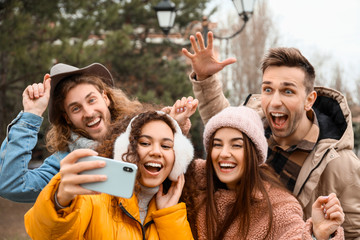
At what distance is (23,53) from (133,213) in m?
7.40

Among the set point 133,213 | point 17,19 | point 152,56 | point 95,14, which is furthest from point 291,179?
point 152,56

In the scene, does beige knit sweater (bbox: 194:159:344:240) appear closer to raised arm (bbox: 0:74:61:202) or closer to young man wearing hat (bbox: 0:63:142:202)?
young man wearing hat (bbox: 0:63:142:202)

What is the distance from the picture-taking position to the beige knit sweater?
2.54 m

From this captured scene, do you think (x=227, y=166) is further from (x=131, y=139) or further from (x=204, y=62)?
(x=204, y=62)

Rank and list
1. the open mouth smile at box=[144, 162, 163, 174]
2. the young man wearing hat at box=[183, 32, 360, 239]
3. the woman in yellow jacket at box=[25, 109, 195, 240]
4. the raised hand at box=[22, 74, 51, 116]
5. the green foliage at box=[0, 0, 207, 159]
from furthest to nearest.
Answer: the green foliage at box=[0, 0, 207, 159], the young man wearing hat at box=[183, 32, 360, 239], the raised hand at box=[22, 74, 51, 116], the open mouth smile at box=[144, 162, 163, 174], the woman in yellow jacket at box=[25, 109, 195, 240]

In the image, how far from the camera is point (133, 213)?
2414 mm

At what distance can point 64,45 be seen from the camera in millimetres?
9281

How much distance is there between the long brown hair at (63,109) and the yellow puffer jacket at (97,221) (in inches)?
37.3

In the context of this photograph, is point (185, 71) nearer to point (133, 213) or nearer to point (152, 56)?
point (152, 56)

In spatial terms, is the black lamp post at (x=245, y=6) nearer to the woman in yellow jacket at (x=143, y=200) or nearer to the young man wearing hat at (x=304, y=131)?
the young man wearing hat at (x=304, y=131)

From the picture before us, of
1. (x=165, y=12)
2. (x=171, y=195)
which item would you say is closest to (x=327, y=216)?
(x=171, y=195)

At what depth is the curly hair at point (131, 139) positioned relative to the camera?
2414 mm

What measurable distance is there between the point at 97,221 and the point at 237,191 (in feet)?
3.47

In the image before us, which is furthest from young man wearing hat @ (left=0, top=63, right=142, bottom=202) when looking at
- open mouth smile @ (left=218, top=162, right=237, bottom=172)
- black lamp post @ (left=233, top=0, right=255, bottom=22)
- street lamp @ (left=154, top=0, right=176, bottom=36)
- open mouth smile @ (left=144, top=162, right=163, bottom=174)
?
street lamp @ (left=154, top=0, right=176, bottom=36)
